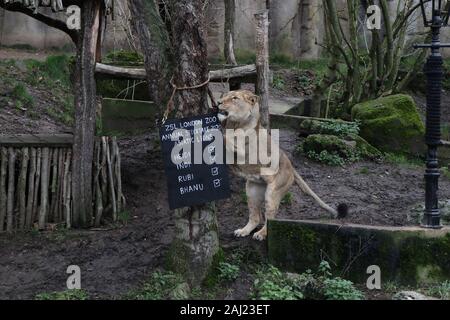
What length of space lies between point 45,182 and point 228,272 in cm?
267

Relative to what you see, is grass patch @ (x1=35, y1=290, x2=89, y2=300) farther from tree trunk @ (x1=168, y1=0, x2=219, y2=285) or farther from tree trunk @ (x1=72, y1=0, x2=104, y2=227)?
tree trunk @ (x1=72, y1=0, x2=104, y2=227)

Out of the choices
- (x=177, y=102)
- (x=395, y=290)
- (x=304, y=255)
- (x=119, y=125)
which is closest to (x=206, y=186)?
(x=177, y=102)

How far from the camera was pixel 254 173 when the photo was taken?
24.5 feet

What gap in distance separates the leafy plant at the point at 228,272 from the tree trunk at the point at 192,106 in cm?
12

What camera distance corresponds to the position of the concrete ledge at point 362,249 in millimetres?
6793

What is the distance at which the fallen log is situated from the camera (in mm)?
8234

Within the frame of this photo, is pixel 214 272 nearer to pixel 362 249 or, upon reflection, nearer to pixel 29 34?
pixel 362 249

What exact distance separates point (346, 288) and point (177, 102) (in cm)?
207

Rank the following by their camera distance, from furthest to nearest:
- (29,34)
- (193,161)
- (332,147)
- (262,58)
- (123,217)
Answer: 1. (29,34)
2. (332,147)
3. (123,217)
4. (262,58)
5. (193,161)

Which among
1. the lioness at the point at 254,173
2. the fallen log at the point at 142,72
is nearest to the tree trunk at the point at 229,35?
the fallen log at the point at 142,72

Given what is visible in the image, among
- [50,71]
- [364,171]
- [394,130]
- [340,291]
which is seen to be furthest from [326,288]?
[50,71]

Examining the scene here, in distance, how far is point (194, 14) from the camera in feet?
20.7

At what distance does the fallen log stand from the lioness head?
→ 854mm

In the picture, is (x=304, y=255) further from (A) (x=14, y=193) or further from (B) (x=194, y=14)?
(A) (x=14, y=193)
